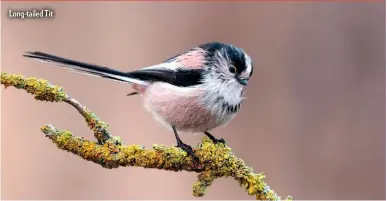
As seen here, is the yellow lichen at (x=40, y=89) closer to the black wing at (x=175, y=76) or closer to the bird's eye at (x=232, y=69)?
the black wing at (x=175, y=76)

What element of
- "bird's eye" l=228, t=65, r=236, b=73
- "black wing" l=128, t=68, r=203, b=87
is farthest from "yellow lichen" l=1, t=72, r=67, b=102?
"bird's eye" l=228, t=65, r=236, b=73

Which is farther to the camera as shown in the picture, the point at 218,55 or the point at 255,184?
the point at 218,55

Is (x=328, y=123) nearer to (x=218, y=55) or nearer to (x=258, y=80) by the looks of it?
(x=258, y=80)

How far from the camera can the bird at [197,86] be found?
207cm

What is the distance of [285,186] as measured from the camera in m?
3.97

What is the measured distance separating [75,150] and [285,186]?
2.59 metres

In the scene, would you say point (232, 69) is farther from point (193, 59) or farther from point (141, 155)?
point (141, 155)

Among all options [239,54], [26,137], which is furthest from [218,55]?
[26,137]

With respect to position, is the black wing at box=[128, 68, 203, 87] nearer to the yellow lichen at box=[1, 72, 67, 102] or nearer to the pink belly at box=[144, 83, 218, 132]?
the pink belly at box=[144, 83, 218, 132]

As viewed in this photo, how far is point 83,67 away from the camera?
188 cm

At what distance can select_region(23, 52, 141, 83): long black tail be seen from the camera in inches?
66.2

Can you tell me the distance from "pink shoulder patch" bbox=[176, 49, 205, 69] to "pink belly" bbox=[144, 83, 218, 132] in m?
0.10

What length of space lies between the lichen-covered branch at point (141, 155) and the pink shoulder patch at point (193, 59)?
0.56 m

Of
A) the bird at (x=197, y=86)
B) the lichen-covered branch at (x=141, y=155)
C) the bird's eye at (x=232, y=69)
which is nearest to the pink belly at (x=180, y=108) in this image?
the bird at (x=197, y=86)
